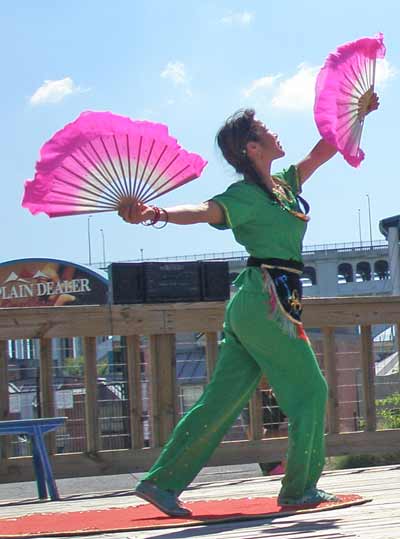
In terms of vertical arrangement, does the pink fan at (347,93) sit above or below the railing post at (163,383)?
above

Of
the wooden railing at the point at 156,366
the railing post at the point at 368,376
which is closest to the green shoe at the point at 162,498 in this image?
the wooden railing at the point at 156,366

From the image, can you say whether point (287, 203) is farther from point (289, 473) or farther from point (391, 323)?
point (391, 323)

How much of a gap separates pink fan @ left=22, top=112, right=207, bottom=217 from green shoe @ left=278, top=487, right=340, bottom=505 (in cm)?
118

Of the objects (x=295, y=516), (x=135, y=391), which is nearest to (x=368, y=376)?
(x=135, y=391)

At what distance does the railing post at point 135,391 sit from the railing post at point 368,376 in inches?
54.0

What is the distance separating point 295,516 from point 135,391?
9.64ft

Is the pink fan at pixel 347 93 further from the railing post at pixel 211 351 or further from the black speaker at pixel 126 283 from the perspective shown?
the black speaker at pixel 126 283

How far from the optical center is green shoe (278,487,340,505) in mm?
3904

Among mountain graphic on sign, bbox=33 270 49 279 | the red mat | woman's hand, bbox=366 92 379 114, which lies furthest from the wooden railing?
mountain graphic on sign, bbox=33 270 49 279

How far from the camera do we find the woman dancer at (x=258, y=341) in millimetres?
3889

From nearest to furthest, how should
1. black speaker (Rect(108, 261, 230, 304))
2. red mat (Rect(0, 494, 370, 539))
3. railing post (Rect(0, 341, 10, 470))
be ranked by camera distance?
red mat (Rect(0, 494, 370, 539)) → railing post (Rect(0, 341, 10, 470)) → black speaker (Rect(108, 261, 230, 304))

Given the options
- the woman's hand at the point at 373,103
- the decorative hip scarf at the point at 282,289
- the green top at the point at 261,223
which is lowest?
the decorative hip scarf at the point at 282,289

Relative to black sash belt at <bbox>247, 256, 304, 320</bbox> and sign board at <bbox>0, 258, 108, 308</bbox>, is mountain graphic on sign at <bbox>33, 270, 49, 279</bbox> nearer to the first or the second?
sign board at <bbox>0, 258, 108, 308</bbox>

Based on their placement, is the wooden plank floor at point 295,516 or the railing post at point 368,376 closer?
the wooden plank floor at point 295,516
